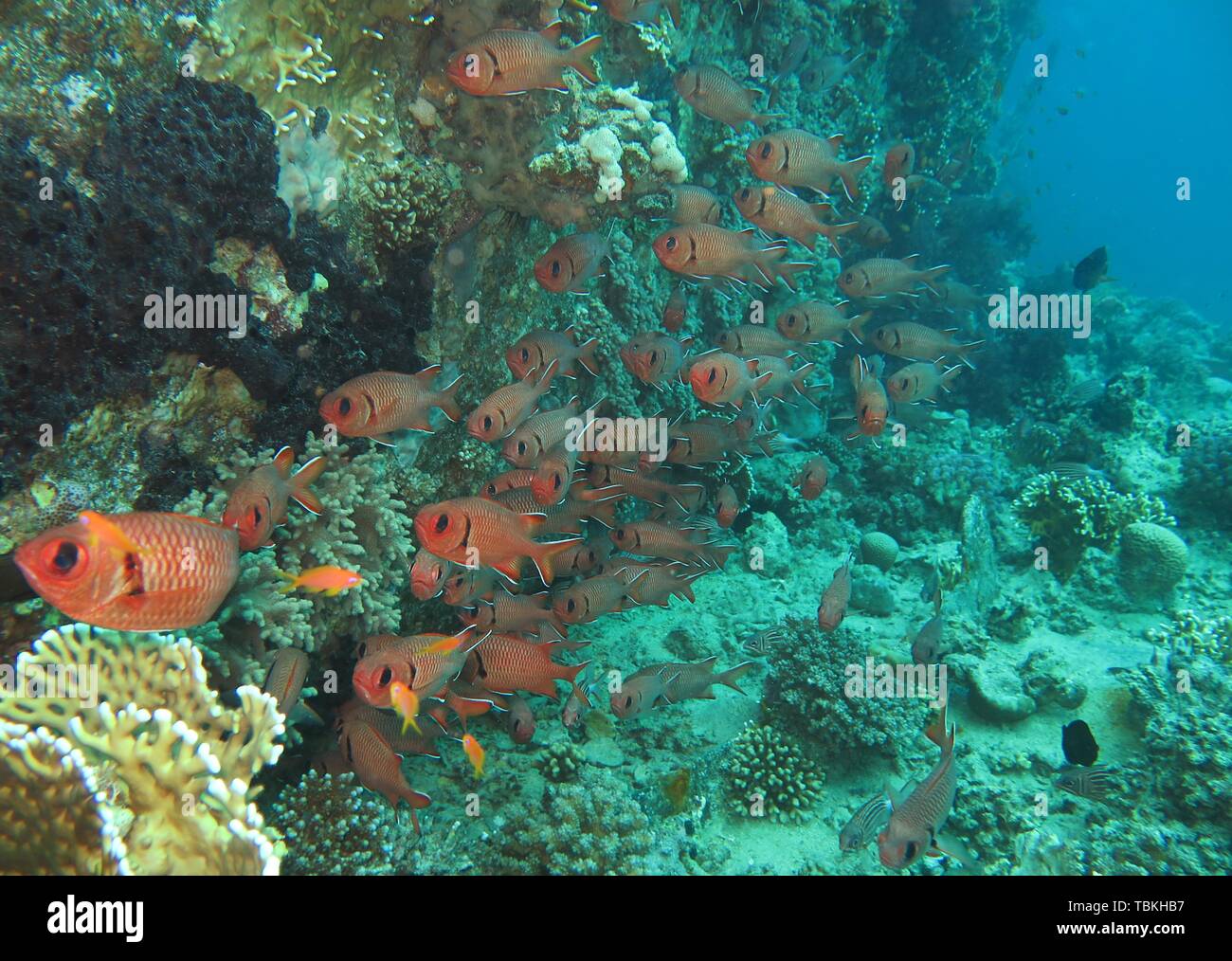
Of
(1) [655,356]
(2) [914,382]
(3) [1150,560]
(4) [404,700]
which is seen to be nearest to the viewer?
(4) [404,700]

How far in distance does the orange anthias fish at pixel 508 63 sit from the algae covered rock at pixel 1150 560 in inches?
335

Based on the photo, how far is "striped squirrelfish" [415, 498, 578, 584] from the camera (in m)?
3.45

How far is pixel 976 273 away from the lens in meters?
16.7

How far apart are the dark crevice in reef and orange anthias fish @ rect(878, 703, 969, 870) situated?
4.39 metres

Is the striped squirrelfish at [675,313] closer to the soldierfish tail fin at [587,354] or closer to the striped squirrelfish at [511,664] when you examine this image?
the soldierfish tail fin at [587,354]

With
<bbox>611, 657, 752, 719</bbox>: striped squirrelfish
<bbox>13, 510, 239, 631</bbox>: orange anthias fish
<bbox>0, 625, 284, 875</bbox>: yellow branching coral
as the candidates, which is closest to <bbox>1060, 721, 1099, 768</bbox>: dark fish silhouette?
<bbox>611, 657, 752, 719</bbox>: striped squirrelfish

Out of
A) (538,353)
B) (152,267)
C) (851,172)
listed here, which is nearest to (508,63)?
(538,353)

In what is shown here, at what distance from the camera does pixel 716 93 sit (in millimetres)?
5918

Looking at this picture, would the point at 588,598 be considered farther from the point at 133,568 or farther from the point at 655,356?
the point at 133,568

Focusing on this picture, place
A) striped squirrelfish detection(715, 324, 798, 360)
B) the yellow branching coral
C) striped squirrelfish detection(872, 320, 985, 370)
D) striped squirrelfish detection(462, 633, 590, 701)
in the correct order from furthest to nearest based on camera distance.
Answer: striped squirrelfish detection(872, 320, 985, 370) < striped squirrelfish detection(715, 324, 798, 360) < striped squirrelfish detection(462, 633, 590, 701) < the yellow branching coral

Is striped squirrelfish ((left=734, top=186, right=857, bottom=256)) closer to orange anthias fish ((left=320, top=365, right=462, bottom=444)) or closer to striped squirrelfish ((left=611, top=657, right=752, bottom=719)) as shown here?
orange anthias fish ((left=320, top=365, right=462, bottom=444))

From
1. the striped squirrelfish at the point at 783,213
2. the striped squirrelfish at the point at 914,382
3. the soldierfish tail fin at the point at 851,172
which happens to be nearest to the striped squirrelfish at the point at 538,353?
the striped squirrelfish at the point at 783,213

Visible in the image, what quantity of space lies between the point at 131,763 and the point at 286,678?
88 centimetres
